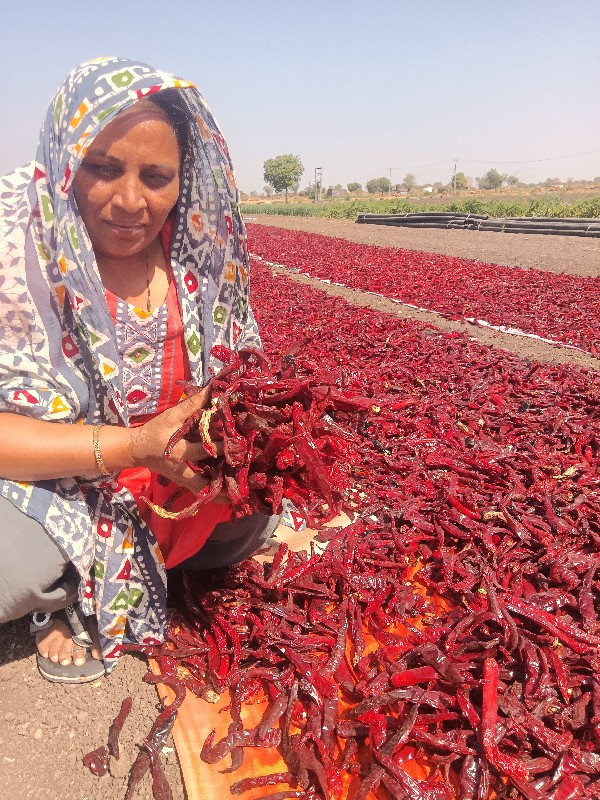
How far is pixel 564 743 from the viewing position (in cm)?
222

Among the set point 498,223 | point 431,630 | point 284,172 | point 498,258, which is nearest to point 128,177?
point 431,630

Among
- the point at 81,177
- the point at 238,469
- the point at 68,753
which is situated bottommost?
the point at 68,753

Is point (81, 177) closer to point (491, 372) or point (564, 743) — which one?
point (564, 743)

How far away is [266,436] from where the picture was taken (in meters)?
2.24

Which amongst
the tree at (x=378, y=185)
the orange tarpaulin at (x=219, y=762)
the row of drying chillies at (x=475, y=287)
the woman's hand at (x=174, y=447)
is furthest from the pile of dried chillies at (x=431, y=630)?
the tree at (x=378, y=185)

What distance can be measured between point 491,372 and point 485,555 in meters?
3.52

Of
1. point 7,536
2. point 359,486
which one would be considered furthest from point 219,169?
point 359,486

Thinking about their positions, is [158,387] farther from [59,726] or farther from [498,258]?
[498,258]

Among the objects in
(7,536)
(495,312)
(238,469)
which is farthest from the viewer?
(495,312)

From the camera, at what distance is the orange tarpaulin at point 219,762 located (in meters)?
2.20

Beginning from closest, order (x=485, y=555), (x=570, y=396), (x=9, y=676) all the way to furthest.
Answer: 1. (x=9, y=676)
2. (x=485, y=555)
3. (x=570, y=396)

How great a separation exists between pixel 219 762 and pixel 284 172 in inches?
5310

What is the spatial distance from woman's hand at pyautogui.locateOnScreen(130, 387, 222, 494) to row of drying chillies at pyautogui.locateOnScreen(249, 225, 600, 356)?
23.0 ft

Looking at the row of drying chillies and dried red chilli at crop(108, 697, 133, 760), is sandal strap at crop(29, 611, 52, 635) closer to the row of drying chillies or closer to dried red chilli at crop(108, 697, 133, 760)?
dried red chilli at crop(108, 697, 133, 760)
